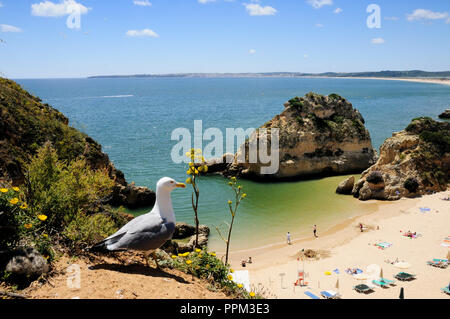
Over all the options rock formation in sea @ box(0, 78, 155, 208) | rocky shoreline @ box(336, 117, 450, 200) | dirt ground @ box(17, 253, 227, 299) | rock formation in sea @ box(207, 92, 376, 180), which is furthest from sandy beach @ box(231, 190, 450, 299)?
rock formation in sea @ box(207, 92, 376, 180)

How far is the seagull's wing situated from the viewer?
6609mm

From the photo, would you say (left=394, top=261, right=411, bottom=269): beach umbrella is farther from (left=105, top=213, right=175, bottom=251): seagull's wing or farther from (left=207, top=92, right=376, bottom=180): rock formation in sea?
(left=207, top=92, right=376, bottom=180): rock formation in sea

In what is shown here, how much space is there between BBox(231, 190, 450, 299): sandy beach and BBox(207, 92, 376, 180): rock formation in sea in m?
11.8

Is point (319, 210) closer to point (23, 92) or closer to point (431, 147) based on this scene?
point (431, 147)

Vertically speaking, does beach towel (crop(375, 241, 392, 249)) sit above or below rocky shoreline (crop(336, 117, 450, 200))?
below

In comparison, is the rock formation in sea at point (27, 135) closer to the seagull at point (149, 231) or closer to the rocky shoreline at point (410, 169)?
the seagull at point (149, 231)

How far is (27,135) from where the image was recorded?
1886cm

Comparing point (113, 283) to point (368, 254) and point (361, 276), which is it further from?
point (368, 254)

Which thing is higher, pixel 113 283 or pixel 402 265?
pixel 113 283

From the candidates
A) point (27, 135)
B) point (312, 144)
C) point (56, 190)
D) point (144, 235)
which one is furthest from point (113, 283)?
point (312, 144)

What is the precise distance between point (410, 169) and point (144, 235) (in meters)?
33.2

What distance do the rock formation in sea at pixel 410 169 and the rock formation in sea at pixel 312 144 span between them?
25.3ft

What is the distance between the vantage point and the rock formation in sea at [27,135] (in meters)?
16.4

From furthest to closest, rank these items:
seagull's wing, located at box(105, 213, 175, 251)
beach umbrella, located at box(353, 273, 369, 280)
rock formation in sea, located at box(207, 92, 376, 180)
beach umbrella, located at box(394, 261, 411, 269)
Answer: rock formation in sea, located at box(207, 92, 376, 180)
beach umbrella, located at box(394, 261, 411, 269)
beach umbrella, located at box(353, 273, 369, 280)
seagull's wing, located at box(105, 213, 175, 251)
